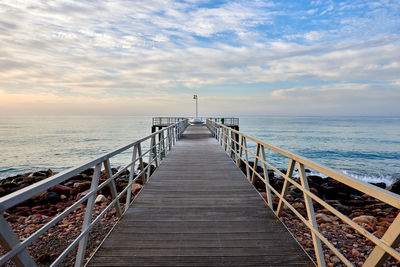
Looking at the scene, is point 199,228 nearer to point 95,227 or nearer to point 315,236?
point 315,236

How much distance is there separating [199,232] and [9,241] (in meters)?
2.11

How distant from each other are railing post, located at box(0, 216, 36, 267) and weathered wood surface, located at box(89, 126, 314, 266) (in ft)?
3.29

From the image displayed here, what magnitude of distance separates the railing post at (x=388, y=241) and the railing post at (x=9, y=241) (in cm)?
227

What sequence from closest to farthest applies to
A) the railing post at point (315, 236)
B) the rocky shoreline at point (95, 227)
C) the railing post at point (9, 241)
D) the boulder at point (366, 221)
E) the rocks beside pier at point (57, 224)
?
the railing post at point (9, 241) → the railing post at point (315, 236) → the rocky shoreline at point (95, 227) → the rocks beside pier at point (57, 224) → the boulder at point (366, 221)

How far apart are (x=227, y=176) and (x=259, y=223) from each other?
269 cm

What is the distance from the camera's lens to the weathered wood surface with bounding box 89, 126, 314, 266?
250 centimetres

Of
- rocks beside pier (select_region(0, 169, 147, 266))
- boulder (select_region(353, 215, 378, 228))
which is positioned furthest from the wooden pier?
boulder (select_region(353, 215, 378, 228))

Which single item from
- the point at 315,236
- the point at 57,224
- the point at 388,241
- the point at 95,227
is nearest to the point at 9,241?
the point at 388,241

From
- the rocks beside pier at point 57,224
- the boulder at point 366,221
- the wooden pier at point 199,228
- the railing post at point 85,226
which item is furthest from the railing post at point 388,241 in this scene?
Answer: the boulder at point 366,221

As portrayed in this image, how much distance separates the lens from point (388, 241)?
4.79ft

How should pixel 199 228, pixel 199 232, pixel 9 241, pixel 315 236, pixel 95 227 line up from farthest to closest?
pixel 95 227
pixel 199 228
pixel 199 232
pixel 315 236
pixel 9 241

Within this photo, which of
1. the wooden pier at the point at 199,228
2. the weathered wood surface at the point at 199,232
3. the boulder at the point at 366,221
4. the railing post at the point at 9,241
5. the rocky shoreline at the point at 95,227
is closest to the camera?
the railing post at the point at 9,241

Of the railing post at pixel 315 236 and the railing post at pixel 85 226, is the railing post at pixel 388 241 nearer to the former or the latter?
the railing post at pixel 315 236

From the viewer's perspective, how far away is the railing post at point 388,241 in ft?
4.60
